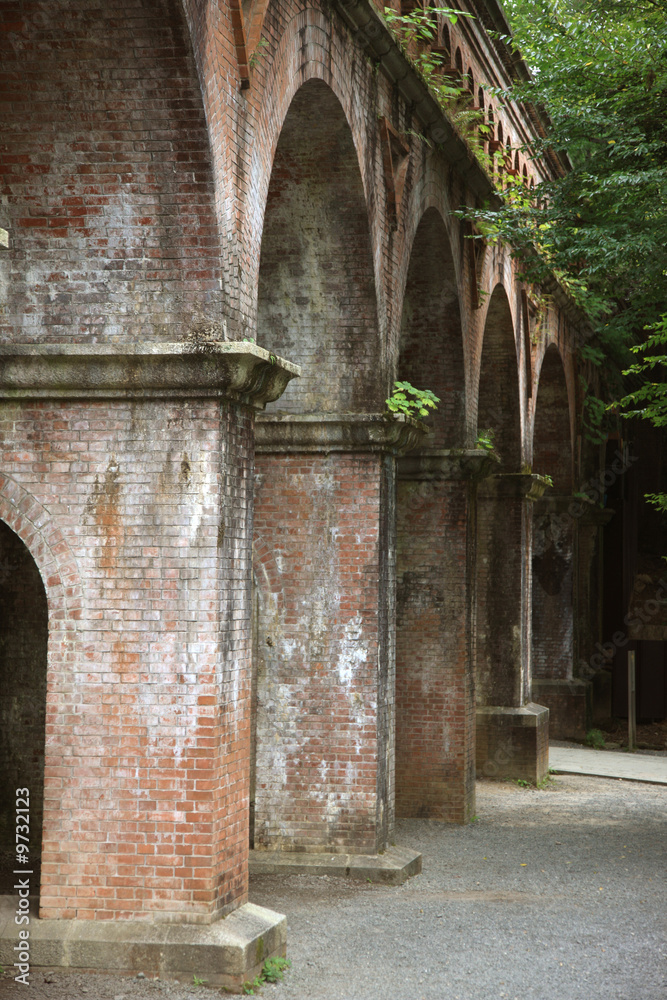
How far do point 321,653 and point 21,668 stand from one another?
2.44 metres

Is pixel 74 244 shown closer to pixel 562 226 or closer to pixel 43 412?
pixel 43 412

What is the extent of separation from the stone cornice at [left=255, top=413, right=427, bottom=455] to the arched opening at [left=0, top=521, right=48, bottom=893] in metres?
2.15

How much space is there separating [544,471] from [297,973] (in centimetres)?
1410

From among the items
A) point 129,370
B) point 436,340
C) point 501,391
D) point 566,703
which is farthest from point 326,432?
point 566,703

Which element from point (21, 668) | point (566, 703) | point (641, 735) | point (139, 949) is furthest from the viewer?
point (641, 735)

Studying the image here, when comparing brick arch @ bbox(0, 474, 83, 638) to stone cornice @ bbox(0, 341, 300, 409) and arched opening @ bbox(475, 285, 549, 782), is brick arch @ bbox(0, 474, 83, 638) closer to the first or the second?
stone cornice @ bbox(0, 341, 300, 409)

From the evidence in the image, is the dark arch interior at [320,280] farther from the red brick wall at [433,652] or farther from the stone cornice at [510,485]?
the stone cornice at [510,485]

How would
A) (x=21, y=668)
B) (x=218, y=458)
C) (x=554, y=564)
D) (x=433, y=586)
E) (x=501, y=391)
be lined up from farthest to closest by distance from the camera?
(x=554, y=564) < (x=501, y=391) < (x=433, y=586) < (x=21, y=668) < (x=218, y=458)

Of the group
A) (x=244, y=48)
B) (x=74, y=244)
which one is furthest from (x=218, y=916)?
(x=244, y=48)

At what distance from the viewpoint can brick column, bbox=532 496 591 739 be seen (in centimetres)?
1964

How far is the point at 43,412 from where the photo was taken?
6348 mm

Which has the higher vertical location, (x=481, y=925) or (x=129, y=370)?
(x=129, y=370)

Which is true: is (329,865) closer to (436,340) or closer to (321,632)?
(321,632)

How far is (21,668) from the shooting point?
30.7ft
